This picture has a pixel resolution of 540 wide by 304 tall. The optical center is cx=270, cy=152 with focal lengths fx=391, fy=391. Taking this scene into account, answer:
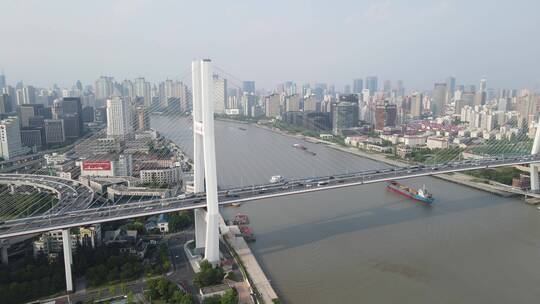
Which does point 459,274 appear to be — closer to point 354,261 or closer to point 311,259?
point 354,261

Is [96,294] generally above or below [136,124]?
below

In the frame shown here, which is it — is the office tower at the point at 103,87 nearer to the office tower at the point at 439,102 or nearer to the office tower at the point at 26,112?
the office tower at the point at 26,112

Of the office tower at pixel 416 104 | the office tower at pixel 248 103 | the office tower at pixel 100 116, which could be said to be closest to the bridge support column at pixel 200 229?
the office tower at pixel 100 116

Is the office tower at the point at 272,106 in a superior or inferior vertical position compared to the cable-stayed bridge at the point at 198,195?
superior

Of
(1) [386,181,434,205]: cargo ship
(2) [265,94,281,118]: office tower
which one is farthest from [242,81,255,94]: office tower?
(1) [386,181,434,205]: cargo ship

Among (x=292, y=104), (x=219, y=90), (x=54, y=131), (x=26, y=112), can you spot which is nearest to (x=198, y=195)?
(x=219, y=90)

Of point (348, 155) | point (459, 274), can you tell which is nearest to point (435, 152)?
point (348, 155)
